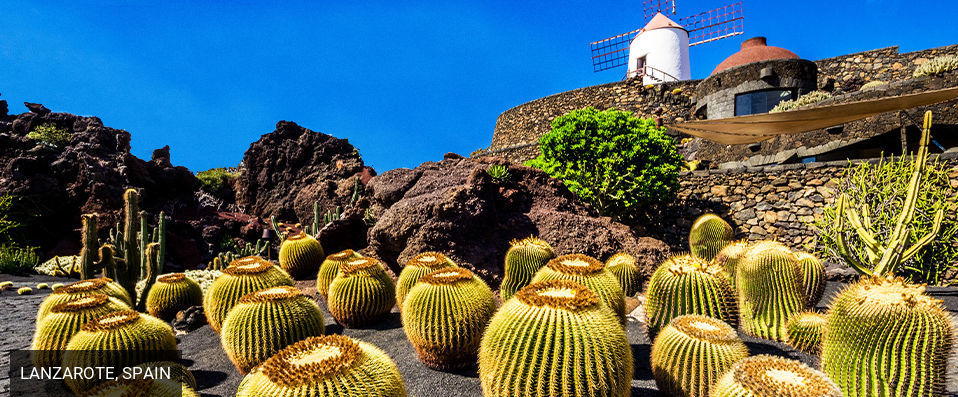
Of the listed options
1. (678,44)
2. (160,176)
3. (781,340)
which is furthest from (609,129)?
(678,44)

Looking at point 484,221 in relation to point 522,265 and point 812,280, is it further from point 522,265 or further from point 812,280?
point 812,280

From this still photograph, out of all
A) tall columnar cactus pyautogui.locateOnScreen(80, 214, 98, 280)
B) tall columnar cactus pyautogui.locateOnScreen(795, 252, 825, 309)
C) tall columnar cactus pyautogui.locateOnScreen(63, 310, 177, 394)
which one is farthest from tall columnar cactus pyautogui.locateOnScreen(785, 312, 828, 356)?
tall columnar cactus pyautogui.locateOnScreen(80, 214, 98, 280)

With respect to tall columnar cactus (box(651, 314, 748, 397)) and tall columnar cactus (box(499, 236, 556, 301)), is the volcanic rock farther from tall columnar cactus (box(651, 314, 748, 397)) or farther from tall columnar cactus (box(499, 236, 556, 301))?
tall columnar cactus (box(651, 314, 748, 397))

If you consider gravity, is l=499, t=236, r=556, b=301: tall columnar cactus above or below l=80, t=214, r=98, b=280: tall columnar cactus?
below

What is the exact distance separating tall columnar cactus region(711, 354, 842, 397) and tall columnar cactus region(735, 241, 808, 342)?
91.7 inches

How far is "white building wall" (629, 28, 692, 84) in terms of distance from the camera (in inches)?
1117

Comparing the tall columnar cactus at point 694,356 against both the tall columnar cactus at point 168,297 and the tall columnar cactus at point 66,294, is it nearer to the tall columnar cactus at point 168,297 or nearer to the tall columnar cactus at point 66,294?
the tall columnar cactus at point 66,294

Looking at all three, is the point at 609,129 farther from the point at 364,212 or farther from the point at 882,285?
the point at 882,285

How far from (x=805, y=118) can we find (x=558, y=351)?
9.62m

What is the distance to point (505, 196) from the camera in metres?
7.65

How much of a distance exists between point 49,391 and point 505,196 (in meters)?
5.94

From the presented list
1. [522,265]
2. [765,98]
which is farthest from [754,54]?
[522,265]

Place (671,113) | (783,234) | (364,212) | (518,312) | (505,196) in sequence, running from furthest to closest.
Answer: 1. (671,113)
2. (783,234)
3. (364,212)
4. (505,196)
5. (518,312)

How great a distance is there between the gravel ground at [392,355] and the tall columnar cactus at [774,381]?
1.12m
